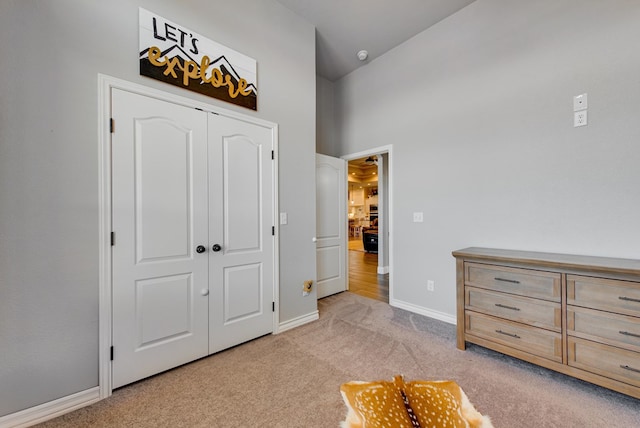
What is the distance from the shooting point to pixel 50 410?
152 centimetres

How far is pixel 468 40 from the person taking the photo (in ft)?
8.79

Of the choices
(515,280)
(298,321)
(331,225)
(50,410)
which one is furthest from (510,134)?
(50,410)

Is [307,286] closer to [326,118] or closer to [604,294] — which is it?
[604,294]

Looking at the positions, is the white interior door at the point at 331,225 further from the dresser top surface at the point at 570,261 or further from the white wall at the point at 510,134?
the dresser top surface at the point at 570,261

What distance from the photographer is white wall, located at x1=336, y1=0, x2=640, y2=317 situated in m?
1.92

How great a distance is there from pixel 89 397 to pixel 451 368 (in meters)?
2.51

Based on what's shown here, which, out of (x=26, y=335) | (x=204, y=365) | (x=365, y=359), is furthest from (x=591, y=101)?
(x=26, y=335)

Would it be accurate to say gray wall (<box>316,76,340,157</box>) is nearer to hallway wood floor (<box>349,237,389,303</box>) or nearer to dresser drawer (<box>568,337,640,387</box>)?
hallway wood floor (<box>349,237,389,303</box>)

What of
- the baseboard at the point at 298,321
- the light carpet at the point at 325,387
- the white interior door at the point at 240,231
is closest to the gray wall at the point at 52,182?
the light carpet at the point at 325,387

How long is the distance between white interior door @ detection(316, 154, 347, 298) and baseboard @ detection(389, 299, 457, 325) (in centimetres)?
91

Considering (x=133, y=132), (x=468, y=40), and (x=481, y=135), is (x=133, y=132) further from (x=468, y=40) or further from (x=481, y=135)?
(x=468, y=40)

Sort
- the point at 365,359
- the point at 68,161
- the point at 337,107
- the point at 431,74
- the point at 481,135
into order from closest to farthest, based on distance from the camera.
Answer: the point at 68,161 < the point at 365,359 < the point at 481,135 < the point at 431,74 < the point at 337,107

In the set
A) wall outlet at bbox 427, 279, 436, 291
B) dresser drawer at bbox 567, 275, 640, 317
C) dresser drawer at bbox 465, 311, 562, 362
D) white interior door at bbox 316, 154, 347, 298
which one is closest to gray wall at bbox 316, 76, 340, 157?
white interior door at bbox 316, 154, 347, 298

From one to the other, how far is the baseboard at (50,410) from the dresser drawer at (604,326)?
3201mm
